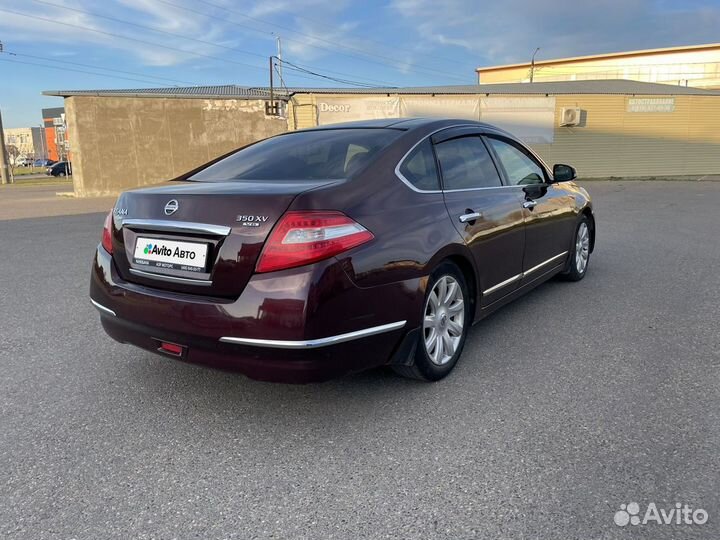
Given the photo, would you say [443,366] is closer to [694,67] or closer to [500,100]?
[500,100]

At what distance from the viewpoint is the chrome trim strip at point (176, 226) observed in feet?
8.45

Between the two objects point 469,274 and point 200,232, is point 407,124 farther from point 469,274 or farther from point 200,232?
point 200,232

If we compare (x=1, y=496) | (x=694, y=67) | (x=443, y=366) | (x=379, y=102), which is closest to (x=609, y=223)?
(x=443, y=366)

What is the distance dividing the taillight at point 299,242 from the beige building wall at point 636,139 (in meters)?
23.2

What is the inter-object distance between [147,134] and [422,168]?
845 inches

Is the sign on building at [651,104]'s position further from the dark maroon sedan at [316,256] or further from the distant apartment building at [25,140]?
the distant apartment building at [25,140]

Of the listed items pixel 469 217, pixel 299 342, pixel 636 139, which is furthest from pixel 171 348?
pixel 636 139

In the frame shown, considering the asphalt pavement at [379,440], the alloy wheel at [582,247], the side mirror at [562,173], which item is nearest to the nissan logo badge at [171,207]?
the asphalt pavement at [379,440]

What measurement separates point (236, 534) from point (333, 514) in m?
0.37

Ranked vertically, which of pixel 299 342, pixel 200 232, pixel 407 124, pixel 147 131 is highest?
pixel 147 131

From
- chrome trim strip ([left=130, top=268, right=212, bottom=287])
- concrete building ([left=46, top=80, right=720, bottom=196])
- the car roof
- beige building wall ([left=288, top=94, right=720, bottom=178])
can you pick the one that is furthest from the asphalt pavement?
beige building wall ([left=288, top=94, right=720, bottom=178])

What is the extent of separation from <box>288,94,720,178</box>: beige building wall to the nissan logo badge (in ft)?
76.1

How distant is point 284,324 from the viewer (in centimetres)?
245

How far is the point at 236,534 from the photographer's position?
2027mm
